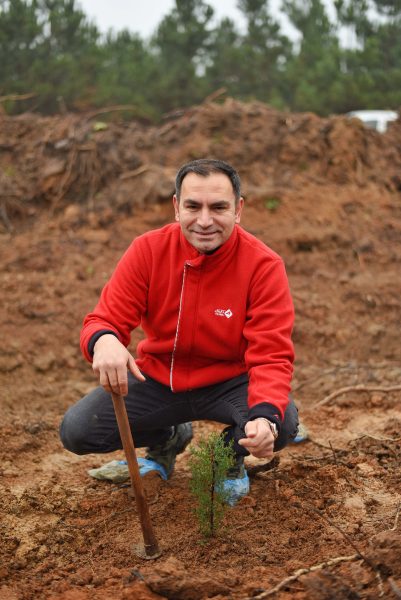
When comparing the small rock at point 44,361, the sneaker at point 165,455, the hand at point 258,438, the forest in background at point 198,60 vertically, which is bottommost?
the small rock at point 44,361

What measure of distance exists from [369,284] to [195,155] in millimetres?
2842

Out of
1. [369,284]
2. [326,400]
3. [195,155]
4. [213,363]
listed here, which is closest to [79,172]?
[195,155]

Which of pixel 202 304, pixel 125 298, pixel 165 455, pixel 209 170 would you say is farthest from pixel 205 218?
pixel 165 455

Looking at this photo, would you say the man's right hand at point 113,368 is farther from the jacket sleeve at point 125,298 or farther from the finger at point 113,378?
the jacket sleeve at point 125,298

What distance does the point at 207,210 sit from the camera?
2.86 meters

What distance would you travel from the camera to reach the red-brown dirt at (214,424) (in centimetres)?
260

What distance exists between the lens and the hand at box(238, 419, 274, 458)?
2504 mm

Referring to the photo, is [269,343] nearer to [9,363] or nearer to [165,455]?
[165,455]

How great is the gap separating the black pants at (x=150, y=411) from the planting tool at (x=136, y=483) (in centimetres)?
49

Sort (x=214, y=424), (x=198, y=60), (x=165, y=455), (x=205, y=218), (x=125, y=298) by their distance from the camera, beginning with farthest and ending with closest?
(x=198, y=60), (x=214, y=424), (x=165, y=455), (x=125, y=298), (x=205, y=218)

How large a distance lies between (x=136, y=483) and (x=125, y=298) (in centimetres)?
79

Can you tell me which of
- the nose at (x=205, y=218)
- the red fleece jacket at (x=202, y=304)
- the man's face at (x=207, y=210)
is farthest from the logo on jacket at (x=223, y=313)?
the nose at (x=205, y=218)

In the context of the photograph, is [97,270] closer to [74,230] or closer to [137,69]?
[74,230]

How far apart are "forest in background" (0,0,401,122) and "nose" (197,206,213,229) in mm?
10065
